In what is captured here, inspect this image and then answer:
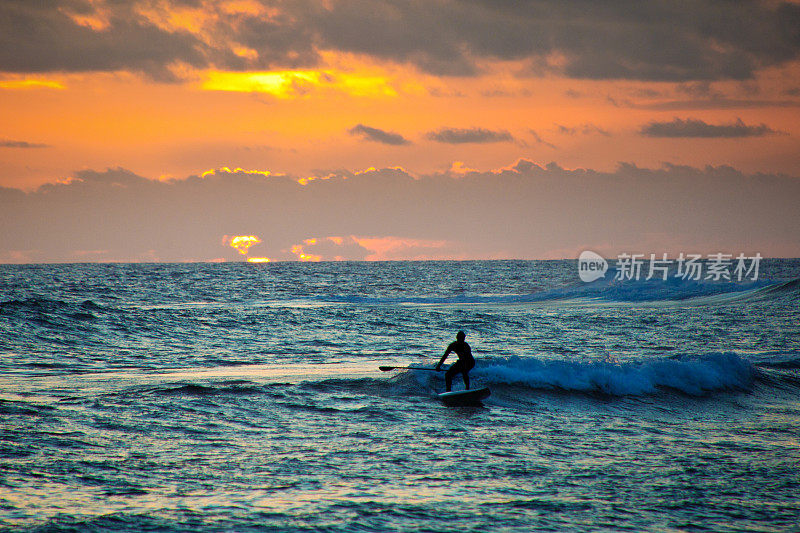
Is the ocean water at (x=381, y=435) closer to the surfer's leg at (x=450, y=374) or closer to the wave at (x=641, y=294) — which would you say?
the surfer's leg at (x=450, y=374)

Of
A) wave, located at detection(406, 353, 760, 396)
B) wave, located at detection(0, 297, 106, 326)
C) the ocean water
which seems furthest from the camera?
wave, located at detection(0, 297, 106, 326)

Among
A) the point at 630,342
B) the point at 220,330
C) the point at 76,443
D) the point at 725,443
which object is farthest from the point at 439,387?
the point at 220,330

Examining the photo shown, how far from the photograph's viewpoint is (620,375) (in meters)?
19.8

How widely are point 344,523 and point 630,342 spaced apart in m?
24.4

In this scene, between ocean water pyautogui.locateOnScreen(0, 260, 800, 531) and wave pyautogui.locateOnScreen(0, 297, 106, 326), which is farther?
wave pyautogui.locateOnScreen(0, 297, 106, 326)

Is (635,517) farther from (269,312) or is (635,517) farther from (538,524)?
(269,312)

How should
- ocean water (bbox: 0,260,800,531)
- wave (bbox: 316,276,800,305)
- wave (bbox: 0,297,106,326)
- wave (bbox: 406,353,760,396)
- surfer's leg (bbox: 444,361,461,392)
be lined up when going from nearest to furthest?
1. ocean water (bbox: 0,260,800,531)
2. surfer's leg (bbox: 444,361,461,392)
3. wave (bbox: 406,353,760,396)
4. wave (bbox: 0,297,106,326)
5. wave (bbox: 316,276,800,305)

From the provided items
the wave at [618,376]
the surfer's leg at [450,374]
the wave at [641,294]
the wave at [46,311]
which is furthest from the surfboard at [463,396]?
the wave at [641,294]

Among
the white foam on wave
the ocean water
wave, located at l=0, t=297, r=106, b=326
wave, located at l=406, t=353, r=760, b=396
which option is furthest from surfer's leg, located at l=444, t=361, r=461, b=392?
wave, located at l=0, t=297, r=106, b=326

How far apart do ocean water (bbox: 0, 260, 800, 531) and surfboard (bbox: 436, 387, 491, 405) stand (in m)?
0.36

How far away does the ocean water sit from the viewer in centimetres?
906

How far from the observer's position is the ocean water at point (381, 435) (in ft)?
29.7

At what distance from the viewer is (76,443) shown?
1212 centimetres

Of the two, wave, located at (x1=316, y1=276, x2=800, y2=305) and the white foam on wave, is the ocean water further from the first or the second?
wave, located at (x1=316, y1=276, x2=800, y2=305)
